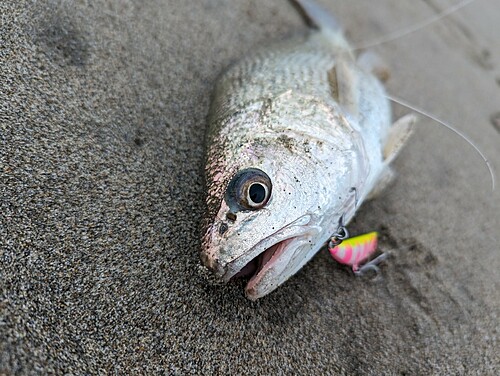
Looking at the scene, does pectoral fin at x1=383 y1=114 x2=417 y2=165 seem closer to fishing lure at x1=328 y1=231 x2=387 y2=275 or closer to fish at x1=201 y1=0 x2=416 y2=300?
fish at x1=201 y1=0 x2=416 y2=300

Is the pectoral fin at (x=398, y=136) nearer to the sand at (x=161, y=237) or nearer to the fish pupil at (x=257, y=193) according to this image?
the sand at (x=161, y=237)

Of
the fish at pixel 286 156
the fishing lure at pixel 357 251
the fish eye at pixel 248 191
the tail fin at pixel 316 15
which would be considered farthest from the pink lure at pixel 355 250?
the tail fin at pixel 316 15

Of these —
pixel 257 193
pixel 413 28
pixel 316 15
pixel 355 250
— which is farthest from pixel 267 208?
pixel 413 28

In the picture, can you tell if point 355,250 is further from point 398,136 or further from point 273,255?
point 398,136

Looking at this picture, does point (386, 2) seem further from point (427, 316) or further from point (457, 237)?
point (427, 316)

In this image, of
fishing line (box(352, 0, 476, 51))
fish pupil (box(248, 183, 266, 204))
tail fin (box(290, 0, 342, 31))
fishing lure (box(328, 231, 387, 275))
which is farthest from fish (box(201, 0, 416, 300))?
fishing line (box(352, 0, 476, 51))

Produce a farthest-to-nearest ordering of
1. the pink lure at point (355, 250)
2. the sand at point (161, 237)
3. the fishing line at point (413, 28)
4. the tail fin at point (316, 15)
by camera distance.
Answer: the fishing line at point (413, 28), the tail fin at point (316, 15), the pink lure at point (355, 250), the sand at point (161, 237)

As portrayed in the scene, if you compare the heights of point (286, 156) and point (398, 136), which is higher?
point (286, 156)
